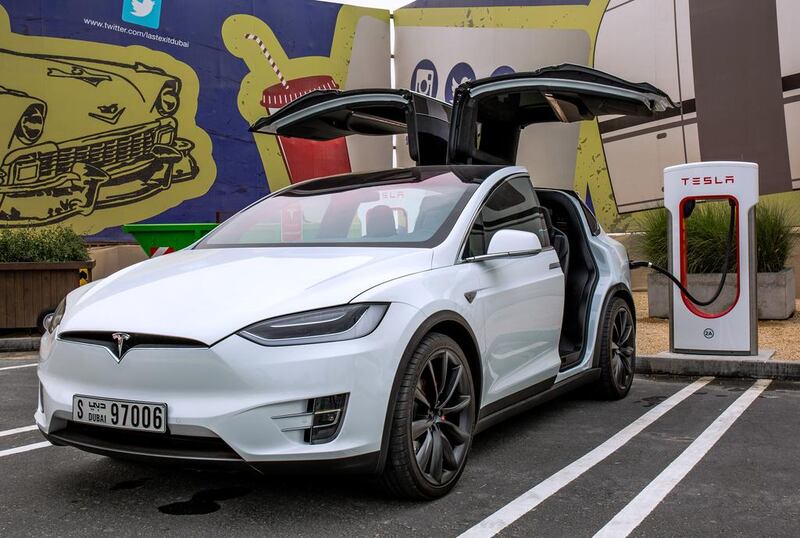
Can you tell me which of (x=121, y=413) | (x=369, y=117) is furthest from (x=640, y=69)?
(x=121, y=413)

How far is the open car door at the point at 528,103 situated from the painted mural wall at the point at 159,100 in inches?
378

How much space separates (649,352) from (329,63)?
1132 cm

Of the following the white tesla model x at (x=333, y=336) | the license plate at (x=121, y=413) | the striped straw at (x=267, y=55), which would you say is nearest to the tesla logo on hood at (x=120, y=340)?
the white tesla model x at (x=333, y=336)

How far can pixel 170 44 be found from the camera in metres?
15.3

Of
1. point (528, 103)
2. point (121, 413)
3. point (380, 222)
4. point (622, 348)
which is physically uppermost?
point (528, 103)

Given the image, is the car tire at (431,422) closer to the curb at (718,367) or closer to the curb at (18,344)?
the curb at (718,367)

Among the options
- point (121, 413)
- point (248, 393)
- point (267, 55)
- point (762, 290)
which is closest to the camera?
point (248, 393)

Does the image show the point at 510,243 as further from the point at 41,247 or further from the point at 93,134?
the point at 93,134

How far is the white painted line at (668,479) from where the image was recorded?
3197 millimetres

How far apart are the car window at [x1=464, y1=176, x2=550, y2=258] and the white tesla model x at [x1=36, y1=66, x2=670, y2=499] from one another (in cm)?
1

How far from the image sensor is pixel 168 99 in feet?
50.2

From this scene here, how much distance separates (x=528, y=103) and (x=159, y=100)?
10530 mm

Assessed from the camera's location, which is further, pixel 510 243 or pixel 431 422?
pixel 510 243

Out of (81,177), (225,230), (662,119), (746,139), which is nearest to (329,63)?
(81,177)
